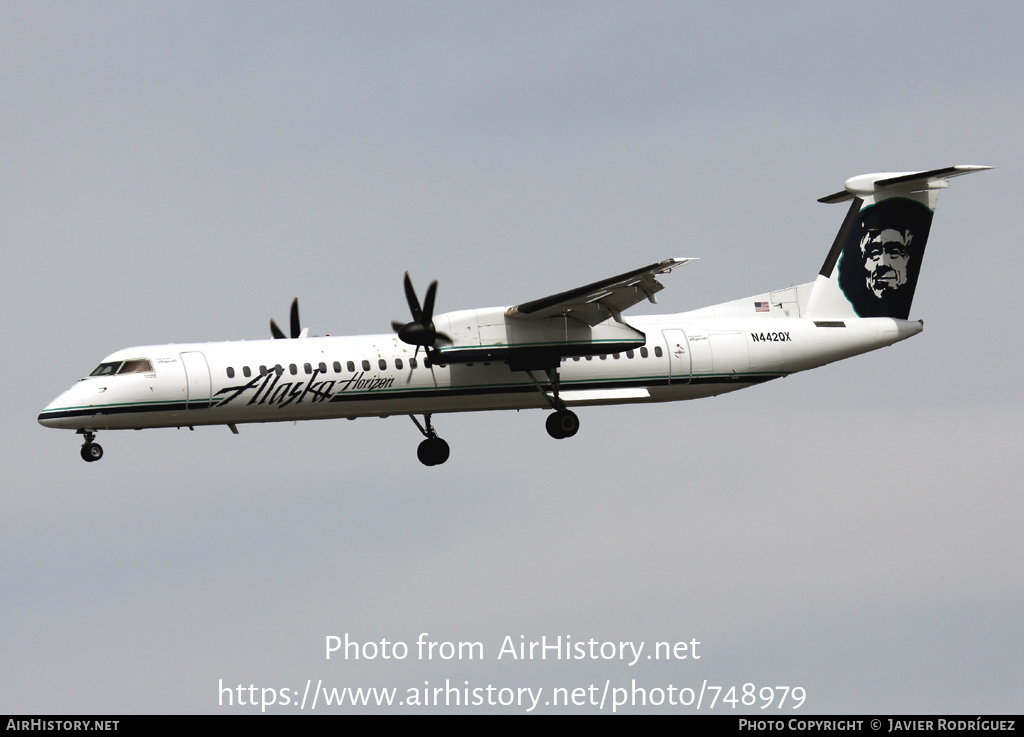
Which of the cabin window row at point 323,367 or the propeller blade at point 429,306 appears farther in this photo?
the cabin window row at point 323,367

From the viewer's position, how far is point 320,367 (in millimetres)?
27781

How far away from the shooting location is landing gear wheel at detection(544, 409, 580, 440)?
2973 centimetres

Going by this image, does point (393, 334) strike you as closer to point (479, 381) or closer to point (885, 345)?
point (479, 381)

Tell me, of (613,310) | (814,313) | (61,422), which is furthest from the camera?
(814,313)

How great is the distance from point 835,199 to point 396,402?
495 inches

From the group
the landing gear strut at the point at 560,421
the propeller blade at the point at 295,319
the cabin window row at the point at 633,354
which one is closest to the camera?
the landing gear strut at the point at 560,421

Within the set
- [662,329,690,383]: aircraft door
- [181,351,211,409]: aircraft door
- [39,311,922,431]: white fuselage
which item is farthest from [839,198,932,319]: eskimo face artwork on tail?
[181,351,211,409]: aircraft door

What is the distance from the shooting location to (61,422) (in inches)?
1052

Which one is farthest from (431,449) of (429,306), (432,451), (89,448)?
(89,448)

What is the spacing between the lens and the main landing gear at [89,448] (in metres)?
27.0

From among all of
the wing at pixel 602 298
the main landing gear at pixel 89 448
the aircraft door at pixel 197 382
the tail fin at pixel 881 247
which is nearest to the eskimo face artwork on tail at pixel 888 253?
→ the tail fin at pixel 881 247

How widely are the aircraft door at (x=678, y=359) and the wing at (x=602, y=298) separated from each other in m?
1.88

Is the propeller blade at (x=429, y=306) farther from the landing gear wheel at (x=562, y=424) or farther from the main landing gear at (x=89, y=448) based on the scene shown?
the main landing gear at (x=89, y=448)
